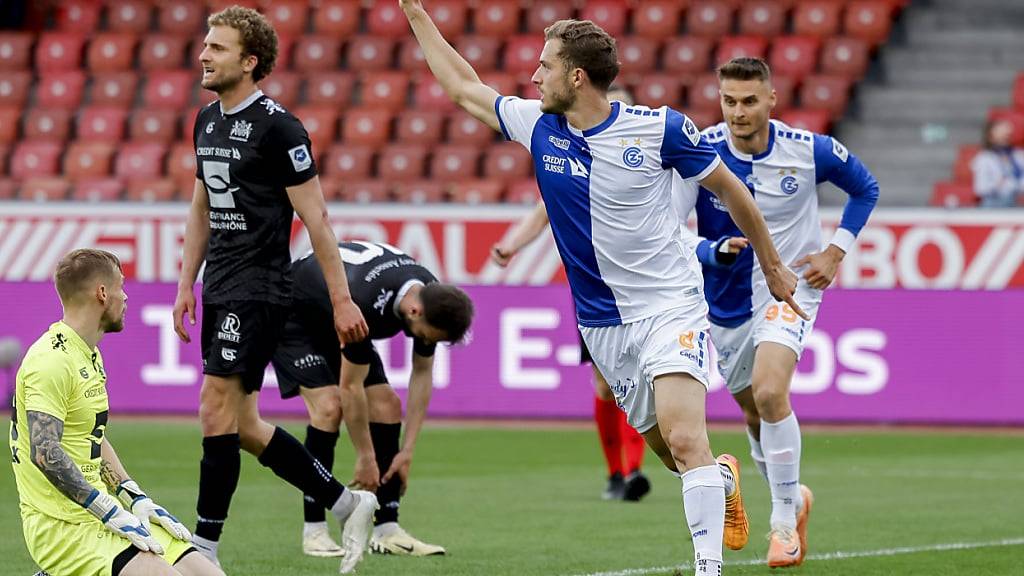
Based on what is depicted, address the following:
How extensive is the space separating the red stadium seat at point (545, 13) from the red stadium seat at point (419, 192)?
10.3ft

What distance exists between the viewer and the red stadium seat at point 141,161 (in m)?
19.6

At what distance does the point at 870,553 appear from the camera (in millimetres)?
8211

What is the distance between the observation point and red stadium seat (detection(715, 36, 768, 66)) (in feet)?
64.7

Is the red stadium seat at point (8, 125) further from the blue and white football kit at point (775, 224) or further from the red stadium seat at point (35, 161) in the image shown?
the blue and white football kit at point (775, 224)

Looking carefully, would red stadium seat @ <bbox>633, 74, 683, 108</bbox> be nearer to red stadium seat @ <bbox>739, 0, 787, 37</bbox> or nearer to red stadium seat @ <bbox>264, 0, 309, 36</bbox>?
red stadium seat @ <bbox>739, 0, 787, 37</bbox>

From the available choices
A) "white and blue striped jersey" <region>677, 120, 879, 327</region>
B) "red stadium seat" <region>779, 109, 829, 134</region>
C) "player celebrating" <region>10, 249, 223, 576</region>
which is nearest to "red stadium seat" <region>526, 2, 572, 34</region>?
"red stadium seat" <region>779, 109, 829, 134</region>

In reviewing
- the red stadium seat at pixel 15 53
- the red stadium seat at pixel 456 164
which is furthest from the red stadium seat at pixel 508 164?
the red stadium seat at pixel 15 53

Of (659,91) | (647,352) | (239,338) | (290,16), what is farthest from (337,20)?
(647,352)

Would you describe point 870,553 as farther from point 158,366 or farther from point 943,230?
point 158,366

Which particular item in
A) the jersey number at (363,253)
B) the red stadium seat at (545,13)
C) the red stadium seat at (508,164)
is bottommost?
the red stadium seat at (508,164)

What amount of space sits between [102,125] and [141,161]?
123 centimetres

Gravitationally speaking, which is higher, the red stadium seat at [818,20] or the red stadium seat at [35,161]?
the red stadium seat at [818,20]

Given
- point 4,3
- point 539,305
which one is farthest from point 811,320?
point 4,3

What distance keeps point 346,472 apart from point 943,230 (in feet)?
20.3
